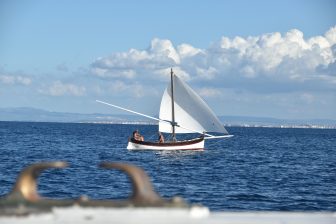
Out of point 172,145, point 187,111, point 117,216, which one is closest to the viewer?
point 117,216

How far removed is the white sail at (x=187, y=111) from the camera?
71.9 metres

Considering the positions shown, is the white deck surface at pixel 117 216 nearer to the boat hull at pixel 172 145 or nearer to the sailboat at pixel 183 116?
the boat hull at pixel 172 145

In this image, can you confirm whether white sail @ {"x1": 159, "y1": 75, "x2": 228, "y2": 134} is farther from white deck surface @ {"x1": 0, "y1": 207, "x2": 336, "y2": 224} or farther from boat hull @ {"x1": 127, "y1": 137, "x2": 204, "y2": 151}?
white deck surface @ {"x1": 0, "y1": 207, "x2": 336, "y2": 224}

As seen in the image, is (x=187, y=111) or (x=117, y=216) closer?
(x=117, y=216)

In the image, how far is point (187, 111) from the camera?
240ft

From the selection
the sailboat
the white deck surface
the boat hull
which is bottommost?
the boat hull

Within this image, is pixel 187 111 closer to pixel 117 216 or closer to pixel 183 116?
pixel 183 116

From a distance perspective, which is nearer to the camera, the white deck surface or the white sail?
the white deck surface

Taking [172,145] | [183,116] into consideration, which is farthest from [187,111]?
[172,145]

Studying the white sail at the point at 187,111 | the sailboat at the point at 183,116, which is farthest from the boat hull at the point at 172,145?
the white sail at the point at 187,111

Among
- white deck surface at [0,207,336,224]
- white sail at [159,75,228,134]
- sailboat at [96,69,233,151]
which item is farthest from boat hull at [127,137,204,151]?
white deck surface at [0,207,336,224]

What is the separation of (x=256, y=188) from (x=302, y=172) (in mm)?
13747

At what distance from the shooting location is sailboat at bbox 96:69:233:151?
71.7 metres

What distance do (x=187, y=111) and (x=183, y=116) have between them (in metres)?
0.89
